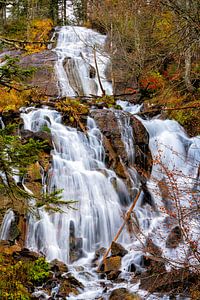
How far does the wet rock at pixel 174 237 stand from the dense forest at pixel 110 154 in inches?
1.3

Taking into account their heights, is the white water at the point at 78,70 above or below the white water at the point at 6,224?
above

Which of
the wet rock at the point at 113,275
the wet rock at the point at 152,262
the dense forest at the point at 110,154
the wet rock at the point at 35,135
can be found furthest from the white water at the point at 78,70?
the wet rock at the point at 113,275

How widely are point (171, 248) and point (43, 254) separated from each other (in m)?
3.36

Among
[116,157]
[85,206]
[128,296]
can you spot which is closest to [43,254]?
[85,206]

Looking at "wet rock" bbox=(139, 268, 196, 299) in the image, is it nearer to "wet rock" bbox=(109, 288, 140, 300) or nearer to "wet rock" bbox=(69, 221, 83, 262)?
"wet rock" bbox=(109, 288, 140, 300)

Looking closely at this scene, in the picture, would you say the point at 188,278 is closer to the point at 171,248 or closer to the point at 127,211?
the point at 171,248

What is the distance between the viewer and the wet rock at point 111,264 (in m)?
8.59

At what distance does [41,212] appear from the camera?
995cm

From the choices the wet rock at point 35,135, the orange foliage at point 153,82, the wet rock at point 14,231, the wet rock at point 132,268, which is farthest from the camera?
the orange foliage at point 153,82

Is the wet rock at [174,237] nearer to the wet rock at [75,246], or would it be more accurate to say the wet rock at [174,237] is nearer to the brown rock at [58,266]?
the wet rock at [75,246]

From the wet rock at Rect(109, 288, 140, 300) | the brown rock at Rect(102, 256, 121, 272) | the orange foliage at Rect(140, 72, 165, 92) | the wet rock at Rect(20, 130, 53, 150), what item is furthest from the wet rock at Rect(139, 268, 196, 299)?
the orange foliage at Rect(140, 72, 165, 92)

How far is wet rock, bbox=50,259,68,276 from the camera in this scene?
839cm

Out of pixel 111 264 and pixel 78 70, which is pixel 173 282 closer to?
pixel 111 264

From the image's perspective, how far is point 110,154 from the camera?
12719 mm
